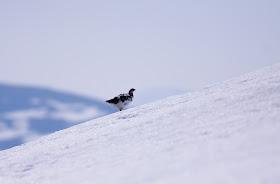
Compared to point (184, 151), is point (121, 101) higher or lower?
higher

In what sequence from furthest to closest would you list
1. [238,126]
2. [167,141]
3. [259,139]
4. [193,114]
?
1. [193,114]
2. [167,141]
3. [238,126]
4. [259,139]

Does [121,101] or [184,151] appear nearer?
[184,151]

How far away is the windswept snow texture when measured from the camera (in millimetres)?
1986

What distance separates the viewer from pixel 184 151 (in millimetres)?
2520

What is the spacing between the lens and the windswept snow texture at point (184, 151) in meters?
1.99

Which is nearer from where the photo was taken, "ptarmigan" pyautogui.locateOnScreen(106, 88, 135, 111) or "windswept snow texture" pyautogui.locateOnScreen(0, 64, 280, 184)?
"windswept snow texture" pyautogui.locateOnScreen(0, 64, 280, 184)

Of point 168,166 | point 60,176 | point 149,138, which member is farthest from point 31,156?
point 168,166

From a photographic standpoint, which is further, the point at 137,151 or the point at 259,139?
the point at 137,151

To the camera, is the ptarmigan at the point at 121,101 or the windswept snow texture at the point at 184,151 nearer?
the windswept snow texture at the point at 184,151

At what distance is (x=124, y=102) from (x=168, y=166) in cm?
643

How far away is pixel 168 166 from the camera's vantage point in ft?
7.54

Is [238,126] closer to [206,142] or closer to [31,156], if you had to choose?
[206,142]

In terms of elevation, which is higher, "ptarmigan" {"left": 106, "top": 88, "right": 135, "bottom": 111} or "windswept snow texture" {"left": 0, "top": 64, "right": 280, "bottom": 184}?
"ptarmigan" {"left": 106, "top": 88, "right": 135, "bottom": 111}

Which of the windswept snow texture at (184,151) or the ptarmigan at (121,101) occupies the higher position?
the ptarmigan at (121,101)
